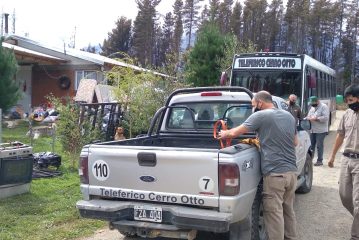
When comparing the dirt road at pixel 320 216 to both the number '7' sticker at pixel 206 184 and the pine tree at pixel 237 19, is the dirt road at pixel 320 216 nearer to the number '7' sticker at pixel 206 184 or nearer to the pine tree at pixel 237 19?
the number '7' sticker at pixel 206 184

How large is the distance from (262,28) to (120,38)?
1829 cm

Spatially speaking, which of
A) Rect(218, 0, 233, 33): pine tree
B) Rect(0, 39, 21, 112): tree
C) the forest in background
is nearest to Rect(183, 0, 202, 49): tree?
the forest in background

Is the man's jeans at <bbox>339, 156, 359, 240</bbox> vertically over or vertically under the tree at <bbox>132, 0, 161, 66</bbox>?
under

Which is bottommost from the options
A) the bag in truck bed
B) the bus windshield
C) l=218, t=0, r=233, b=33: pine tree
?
the bag in truck bed

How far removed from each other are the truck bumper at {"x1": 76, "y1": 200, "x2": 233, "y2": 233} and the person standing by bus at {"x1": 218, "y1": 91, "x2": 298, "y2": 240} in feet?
2.49

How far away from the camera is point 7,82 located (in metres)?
17.1

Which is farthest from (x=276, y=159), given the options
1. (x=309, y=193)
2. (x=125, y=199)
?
(x=309, y=193)

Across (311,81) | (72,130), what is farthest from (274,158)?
(311,81)

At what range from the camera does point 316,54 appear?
60.5 meters

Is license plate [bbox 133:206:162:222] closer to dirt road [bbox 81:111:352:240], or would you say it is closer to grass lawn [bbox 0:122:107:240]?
dirt road [bbox 81:111:352:240]

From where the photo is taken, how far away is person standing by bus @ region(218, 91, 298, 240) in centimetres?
508

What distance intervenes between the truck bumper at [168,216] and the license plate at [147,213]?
4 cm

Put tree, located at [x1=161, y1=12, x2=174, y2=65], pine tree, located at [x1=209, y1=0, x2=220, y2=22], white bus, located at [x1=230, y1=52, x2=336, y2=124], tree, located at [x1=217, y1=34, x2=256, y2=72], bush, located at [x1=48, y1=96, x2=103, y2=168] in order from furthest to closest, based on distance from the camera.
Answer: tree, located at [x1=161, y1=12, x2=174, y2=65], pine tree, located at [x1=209, y1=0, x2=220, y2=22], tree, located at [x1=217, y1=34, x2=256, y2=72], white bus, located at [x1=230, y1=52, x2=336, y2=124], bush, located at [x1=48, y1=96, x2=103, y2=168]

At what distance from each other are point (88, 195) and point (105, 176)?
0.34m
